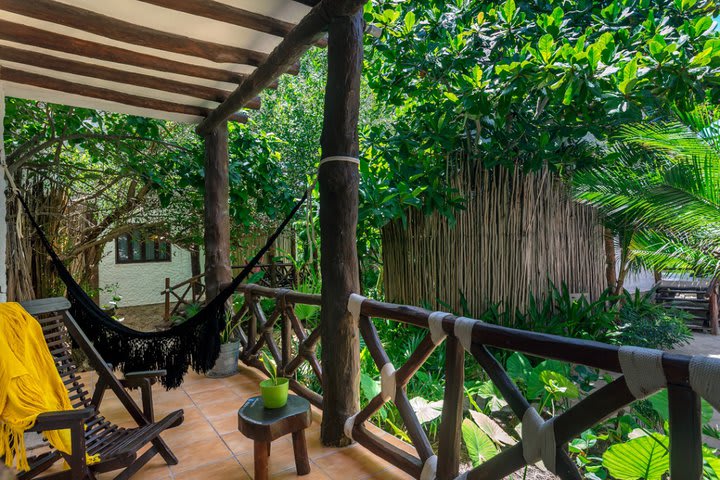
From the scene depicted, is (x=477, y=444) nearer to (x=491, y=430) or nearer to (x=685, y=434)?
(x=491, y=430)

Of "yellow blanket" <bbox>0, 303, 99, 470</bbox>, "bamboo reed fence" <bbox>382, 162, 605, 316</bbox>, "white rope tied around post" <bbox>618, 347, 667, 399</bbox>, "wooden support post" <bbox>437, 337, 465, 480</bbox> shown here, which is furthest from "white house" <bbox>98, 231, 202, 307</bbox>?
"white rope tied around post" <bbox>618, 347, 667, 399</bbox>

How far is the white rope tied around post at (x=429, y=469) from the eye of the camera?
1595 mm

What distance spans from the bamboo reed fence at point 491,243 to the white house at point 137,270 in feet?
20.9

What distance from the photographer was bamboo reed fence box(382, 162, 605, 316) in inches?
149

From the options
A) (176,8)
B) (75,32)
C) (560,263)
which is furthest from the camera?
(560,263)

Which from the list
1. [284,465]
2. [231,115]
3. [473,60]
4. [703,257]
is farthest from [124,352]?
[703,257]

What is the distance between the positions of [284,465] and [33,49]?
249cm

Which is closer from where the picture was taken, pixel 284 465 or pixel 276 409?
pixel 276 409

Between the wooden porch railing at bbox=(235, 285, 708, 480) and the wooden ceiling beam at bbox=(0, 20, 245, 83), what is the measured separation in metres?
1.48

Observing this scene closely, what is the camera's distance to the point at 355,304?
1.98 metres

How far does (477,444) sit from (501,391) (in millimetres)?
477

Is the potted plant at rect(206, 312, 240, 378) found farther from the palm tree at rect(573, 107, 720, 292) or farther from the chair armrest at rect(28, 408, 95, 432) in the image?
the palm tree at rect(573, 107, 720, 292)

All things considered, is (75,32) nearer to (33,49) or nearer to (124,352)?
(33,49)

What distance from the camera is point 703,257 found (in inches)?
131
